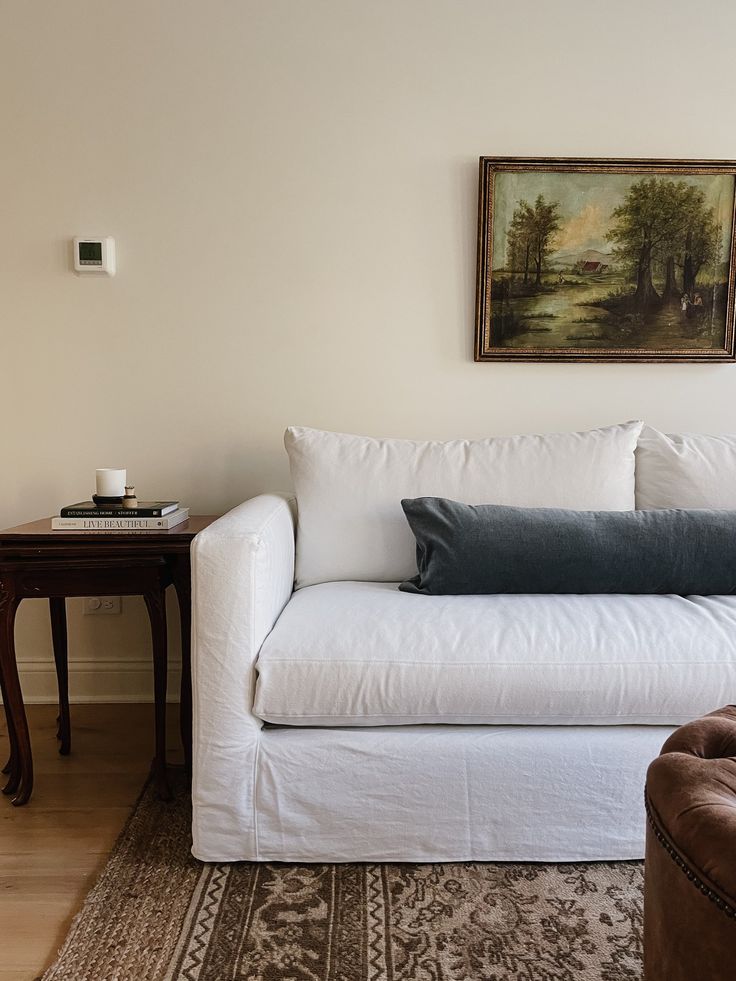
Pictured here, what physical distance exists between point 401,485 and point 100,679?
4.25ft

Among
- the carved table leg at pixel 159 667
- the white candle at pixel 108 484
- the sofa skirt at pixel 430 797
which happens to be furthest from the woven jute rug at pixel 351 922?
the white candle at pixel 108 484

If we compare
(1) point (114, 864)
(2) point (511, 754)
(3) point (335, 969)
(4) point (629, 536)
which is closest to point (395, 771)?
(2) point (511, 754)

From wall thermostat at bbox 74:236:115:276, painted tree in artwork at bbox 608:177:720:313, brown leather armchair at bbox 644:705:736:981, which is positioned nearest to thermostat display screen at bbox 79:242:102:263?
wall thermostat at bbox 74:236:115:276

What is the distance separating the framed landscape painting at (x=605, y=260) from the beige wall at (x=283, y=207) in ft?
0.22

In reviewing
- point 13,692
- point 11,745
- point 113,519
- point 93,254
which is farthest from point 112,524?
point 93,254

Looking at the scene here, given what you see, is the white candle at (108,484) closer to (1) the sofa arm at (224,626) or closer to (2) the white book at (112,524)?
(2) the white book at (112,524)

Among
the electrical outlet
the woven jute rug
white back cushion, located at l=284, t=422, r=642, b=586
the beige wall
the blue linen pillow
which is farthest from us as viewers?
the electrical outlet

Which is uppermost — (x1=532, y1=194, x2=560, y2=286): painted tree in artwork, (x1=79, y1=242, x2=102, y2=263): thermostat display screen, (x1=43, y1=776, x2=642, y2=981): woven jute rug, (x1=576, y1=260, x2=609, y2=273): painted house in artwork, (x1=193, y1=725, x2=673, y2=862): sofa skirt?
(x1=532, y1=194, x2=560, y2=286): painted tree in artwork

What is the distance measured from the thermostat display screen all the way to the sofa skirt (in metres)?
1.67

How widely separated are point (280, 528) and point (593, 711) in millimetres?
844

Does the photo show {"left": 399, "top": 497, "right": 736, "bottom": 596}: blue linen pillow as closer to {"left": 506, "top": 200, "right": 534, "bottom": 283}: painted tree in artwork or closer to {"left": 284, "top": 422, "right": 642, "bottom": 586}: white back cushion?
{"left": 284, "top": 422, "right": 642, "bottom": 586}: white back cushion

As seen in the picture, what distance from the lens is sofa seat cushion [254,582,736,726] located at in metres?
1.62

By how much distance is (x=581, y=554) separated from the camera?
1927 mm

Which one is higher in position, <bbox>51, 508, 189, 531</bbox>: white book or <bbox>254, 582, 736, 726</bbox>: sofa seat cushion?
<bbox>51, 508, 189, 531</bbox>: white book
